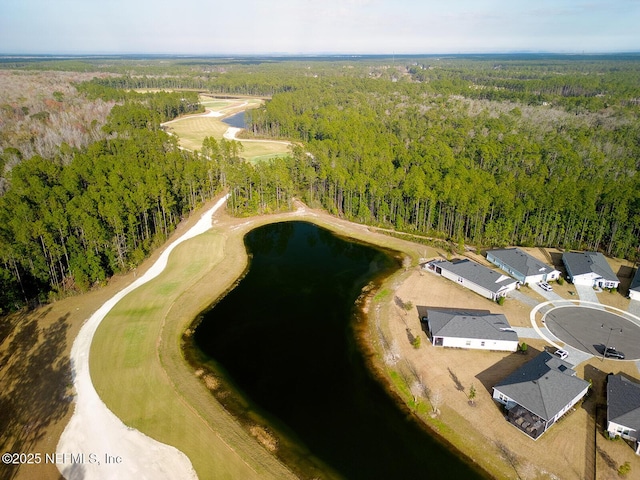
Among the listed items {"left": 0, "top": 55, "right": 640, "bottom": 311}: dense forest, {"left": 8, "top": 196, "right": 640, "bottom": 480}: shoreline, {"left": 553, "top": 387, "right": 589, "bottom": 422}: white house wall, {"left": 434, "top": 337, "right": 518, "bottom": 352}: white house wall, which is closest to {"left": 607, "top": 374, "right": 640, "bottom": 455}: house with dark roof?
{"left": 8, "top": 196, "right": 640, "bottom": 480}: shoreline

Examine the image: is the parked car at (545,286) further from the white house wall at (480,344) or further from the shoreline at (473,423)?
the white house wall at (480,344)

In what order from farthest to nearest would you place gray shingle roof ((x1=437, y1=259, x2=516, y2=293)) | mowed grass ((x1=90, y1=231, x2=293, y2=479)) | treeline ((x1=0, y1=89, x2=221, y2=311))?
gray shingle roof ((x1=437, y1=259, x2=516, y2=293))
treeline ((x1=0, y1=89, x2=221, y2=311))
mowed grass ((x1=90, y1=231, x2=293, y2=479))

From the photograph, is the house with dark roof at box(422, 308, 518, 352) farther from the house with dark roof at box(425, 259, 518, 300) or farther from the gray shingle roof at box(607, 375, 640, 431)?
the gray shingle roof at box(607, 375, 640, 431)

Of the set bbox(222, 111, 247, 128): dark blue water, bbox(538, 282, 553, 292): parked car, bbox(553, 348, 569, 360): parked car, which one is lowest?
bbox(538, 282, 553, 292): parked car

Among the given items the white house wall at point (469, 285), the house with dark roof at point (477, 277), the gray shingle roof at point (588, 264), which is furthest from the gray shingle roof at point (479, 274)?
the gray shingle roof at point (588, 264)

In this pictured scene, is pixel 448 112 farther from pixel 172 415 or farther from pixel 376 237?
pixel 172 415

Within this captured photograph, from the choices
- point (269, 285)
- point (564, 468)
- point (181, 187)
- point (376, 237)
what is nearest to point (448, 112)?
point (376, 237)
